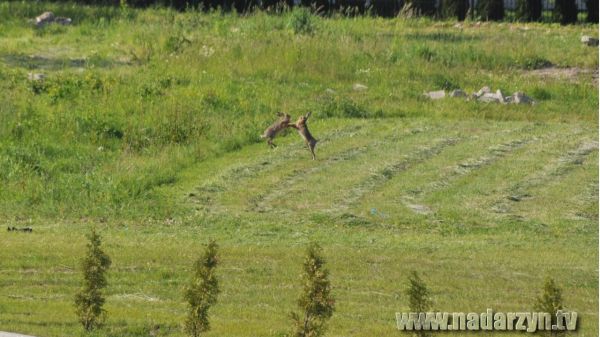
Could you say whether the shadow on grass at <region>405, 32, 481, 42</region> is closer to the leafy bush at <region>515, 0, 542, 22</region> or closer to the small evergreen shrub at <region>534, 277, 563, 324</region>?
the leafy bush at <region>515, 0, 542, 22</region>

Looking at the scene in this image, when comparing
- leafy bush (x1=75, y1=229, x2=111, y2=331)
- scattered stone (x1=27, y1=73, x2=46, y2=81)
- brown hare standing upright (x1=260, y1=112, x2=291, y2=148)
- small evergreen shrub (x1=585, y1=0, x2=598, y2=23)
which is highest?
leafy bush (x1=75, y1=229, x2=111, y2=331)

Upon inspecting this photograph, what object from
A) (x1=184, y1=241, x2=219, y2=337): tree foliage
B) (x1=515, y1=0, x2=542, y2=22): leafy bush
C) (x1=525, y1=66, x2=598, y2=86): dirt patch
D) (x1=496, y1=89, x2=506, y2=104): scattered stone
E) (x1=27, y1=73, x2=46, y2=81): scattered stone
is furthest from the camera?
(x1=515, y1=0, x2=542, y2=22): leafy bush

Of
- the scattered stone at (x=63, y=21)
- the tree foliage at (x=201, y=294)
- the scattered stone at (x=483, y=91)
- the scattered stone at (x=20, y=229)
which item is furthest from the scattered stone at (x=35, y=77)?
the tree foliage at (x=201, y=294)

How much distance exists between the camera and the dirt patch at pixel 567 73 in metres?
27.3

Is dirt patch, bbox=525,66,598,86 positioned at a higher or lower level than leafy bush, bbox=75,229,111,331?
lower

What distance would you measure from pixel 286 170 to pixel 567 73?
1009 centimetres

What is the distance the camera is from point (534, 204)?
17781mm

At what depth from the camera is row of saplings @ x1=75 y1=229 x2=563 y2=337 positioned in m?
10.2

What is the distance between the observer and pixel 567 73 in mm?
27922

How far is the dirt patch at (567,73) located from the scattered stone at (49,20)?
433 inches

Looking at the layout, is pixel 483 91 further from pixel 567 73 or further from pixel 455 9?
pixel 455 9

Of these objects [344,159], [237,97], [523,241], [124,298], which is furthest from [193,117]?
[124,298]

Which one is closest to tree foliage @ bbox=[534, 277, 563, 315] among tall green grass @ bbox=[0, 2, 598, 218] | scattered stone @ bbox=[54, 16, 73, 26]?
tall green grass @ bbox=[0, 2, 598, 218]

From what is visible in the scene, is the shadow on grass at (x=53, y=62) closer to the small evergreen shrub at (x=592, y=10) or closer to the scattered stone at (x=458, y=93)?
the scattered stone at (x=458, y=93)
